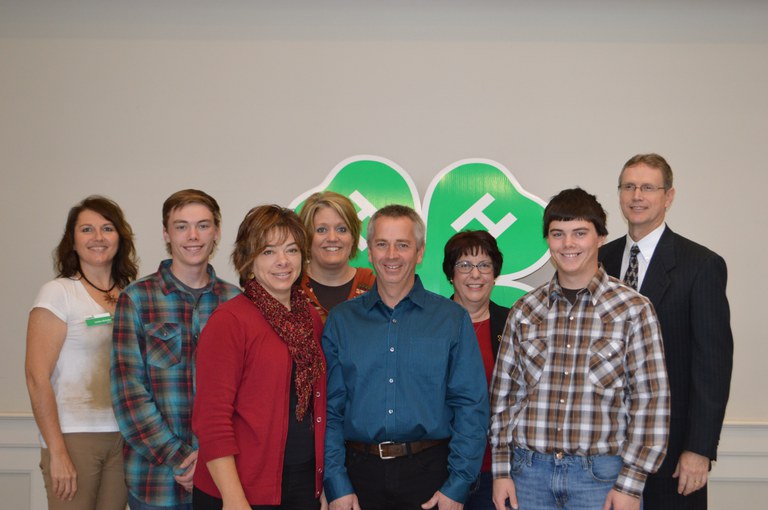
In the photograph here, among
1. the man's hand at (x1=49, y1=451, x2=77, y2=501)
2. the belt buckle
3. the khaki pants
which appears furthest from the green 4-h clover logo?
the man's hand at (x1=49, y1=451, x2=77, y2=501)

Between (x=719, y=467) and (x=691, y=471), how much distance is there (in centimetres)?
156

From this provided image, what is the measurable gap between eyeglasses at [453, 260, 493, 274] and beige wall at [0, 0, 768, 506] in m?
1.09

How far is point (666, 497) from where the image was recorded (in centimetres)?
229

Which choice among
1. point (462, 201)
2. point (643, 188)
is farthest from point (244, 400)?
point (462, 201)

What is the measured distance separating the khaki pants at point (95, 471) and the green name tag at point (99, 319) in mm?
410

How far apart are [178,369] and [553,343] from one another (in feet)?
4.03

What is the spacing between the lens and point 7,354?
11.6 feet

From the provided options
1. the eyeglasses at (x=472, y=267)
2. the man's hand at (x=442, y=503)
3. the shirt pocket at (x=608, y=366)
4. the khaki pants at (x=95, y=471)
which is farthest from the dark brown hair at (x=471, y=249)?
the khaki pants at (x=95, y=471)

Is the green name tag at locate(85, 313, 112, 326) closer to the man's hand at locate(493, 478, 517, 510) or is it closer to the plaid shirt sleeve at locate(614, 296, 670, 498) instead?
the man's hand at locate(493, 478, 517, 510)

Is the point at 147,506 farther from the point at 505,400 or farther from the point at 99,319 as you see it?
the point at 505,400

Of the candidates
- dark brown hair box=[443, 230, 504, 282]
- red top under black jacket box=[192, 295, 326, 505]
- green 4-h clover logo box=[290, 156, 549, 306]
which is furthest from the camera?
green 4-h clover logo box=[290, 156, 549, 306]

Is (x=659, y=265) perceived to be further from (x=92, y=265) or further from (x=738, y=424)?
(x=92, y=265)

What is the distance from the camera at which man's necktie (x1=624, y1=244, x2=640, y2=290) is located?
245cm

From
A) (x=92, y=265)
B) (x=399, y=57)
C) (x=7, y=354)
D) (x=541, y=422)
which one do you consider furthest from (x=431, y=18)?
(x=7, y=354)
